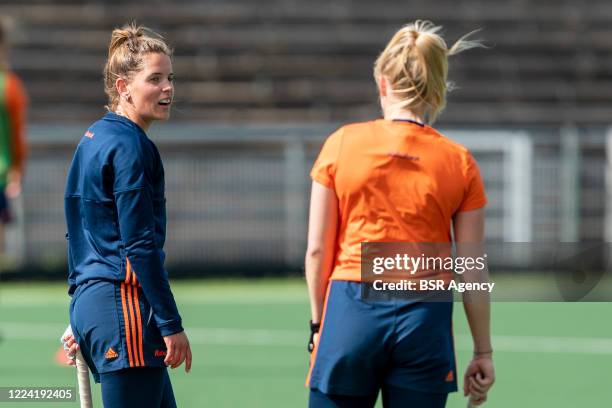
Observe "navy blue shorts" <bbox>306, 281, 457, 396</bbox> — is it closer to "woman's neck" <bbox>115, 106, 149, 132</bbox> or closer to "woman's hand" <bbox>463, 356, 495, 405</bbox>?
"woman's hand" <bbox>463, 356, 495, 405</bbox>

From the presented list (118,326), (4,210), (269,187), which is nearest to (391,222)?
(118,326)

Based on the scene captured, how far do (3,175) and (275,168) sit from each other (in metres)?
6.20

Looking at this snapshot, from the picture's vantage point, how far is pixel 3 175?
872cm

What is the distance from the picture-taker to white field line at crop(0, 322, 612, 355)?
9156 mm

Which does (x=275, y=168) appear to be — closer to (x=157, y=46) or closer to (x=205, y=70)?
(x=205, y=70)

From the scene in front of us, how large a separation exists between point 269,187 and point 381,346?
37.2ft

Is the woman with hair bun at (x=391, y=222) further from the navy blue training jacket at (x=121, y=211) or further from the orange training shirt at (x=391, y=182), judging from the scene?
the navy blue training jacket at (x=121, y=211)

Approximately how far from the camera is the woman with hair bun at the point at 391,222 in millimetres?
3359

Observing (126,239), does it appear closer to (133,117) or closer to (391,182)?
(133,117)

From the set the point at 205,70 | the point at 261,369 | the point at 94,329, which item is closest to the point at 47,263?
the point at 205,70

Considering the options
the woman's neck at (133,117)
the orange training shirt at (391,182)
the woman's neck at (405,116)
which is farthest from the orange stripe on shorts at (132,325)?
the woman's neck at (405,116)

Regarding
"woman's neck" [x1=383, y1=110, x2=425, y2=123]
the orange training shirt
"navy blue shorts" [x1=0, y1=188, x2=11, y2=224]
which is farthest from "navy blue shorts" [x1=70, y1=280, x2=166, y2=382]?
"navy blue shorts" [x1=0, y1=188, x2=11, y2=224]

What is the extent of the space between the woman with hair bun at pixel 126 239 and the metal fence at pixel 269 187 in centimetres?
1057

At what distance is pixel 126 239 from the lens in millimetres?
3584
